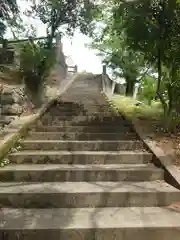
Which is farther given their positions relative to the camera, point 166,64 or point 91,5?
point 91,5

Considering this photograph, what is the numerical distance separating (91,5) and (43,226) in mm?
9825

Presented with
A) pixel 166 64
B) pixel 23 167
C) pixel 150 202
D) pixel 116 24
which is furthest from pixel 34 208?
pixel 116 24

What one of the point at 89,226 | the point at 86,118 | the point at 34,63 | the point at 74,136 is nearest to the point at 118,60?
the point at 34,63

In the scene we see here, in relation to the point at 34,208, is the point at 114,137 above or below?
above

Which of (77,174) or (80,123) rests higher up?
(80,123)

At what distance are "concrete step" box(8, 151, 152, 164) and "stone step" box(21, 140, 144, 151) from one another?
0.39 m

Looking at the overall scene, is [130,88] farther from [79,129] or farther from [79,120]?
[79,129]

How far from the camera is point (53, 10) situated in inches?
428

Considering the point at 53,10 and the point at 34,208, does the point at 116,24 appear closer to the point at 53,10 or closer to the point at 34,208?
the point at 53,10

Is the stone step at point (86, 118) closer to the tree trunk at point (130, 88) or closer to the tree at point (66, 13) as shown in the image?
the tree at point (66, 13)

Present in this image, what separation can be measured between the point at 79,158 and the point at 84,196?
1.14m

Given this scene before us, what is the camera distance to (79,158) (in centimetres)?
469

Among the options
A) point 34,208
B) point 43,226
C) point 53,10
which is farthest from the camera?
point 53,10

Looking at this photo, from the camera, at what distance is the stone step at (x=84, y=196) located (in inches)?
140
